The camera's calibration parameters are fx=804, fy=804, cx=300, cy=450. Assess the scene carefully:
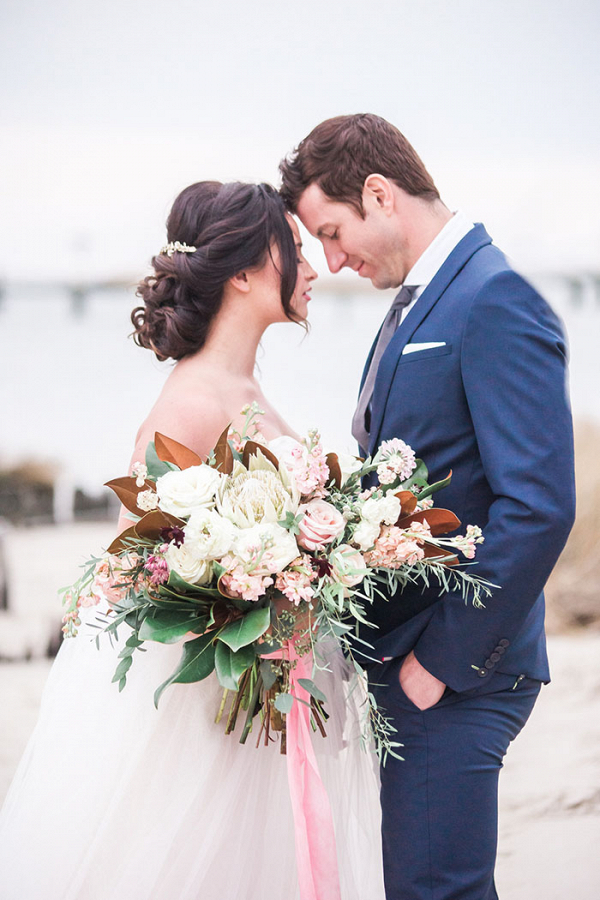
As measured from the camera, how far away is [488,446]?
1453 millimetres

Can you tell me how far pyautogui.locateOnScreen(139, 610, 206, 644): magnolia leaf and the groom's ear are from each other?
105 centimetres

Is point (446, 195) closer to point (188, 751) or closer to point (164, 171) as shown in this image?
point (164, 171)

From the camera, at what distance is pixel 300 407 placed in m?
4.84

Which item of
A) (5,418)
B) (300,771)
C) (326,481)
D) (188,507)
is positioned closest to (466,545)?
(326,481)

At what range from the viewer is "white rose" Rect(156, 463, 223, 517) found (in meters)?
1.25

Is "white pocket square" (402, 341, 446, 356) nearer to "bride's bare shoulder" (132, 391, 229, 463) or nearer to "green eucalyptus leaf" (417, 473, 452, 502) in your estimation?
"green eucalyptus leaf" (417, 473, 452, 502)

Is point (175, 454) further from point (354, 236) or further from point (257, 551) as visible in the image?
point (354, 236)

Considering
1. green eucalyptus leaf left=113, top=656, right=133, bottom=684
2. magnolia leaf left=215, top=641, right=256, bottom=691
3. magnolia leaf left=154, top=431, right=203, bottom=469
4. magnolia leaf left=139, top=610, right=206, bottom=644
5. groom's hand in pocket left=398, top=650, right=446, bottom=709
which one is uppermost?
magnolia leaf left=154, top=431, right=203, bottom=469

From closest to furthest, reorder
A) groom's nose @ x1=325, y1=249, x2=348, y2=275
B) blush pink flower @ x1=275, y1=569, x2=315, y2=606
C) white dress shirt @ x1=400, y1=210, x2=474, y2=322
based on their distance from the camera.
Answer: blush pink flower @ x1=275, y1=569, x2=315, y2=606 → white dress shirt @ x1=400, y1=210, x2=474, y2=322 → groom's nose @ x1=325, y1=249, x2=348, y2=275

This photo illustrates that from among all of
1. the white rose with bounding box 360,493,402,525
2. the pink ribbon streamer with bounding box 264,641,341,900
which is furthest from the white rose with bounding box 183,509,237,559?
the pink ribbon streamer with bounding box 264,641,341,900

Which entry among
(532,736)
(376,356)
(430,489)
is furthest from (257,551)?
(532,736)

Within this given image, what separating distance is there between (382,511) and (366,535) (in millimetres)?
45

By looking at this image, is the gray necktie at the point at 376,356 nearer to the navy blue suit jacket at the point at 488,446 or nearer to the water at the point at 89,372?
the navy blue suit jacket at the point at 488,446

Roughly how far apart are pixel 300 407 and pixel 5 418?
72.8 inches
